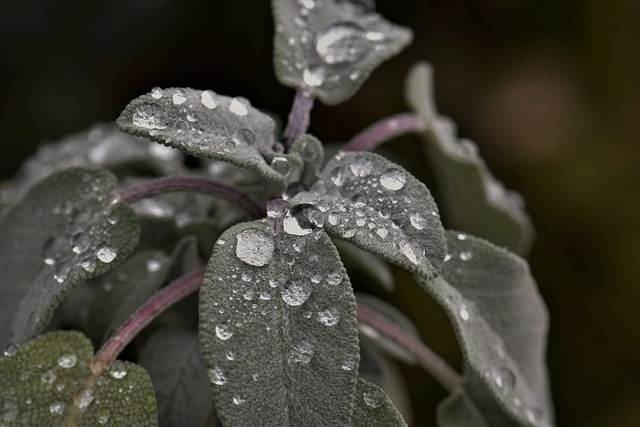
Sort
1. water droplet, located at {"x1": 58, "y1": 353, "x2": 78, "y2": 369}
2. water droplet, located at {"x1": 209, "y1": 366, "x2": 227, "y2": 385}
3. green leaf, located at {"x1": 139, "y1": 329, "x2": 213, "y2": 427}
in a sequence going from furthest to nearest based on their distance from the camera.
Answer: green leaf, located at {"x1": 139, "y1": 329, "x2": 213, "y2": 427} → water droplet, located at {"x1": 58, "y1": 353, "x2": 78, "y2": 369} → water droplet, located at {"x1": 209, "y1": 366, "x2": 227, "y2": 385}

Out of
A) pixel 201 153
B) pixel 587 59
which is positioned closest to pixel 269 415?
pixel 201 153

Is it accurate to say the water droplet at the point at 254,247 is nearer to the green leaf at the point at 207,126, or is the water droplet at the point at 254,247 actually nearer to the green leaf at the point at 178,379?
the green leaf at the point at 207,126

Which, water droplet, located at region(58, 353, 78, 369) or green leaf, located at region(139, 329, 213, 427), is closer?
water droplet, located at region(58, 353, 78, 369)

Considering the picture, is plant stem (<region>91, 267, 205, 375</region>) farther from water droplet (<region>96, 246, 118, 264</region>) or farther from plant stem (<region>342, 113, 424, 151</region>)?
plant stem (<region>342, 113, 424, 151</region>)

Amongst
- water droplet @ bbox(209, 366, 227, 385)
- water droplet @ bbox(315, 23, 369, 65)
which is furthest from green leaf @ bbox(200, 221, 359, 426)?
water droplet @ bbox(315, 23, 369, 65)

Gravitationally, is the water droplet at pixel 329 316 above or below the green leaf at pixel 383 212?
below

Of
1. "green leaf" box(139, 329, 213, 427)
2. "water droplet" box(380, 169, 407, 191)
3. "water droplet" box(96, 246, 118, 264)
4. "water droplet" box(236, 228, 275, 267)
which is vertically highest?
"water droplet" box(380, 169, 407, 191)

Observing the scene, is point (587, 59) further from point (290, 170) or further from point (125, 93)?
point (290, 170)

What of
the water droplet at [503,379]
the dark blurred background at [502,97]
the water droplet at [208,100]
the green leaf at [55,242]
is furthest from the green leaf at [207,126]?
the dark blurred background at [502,97]
